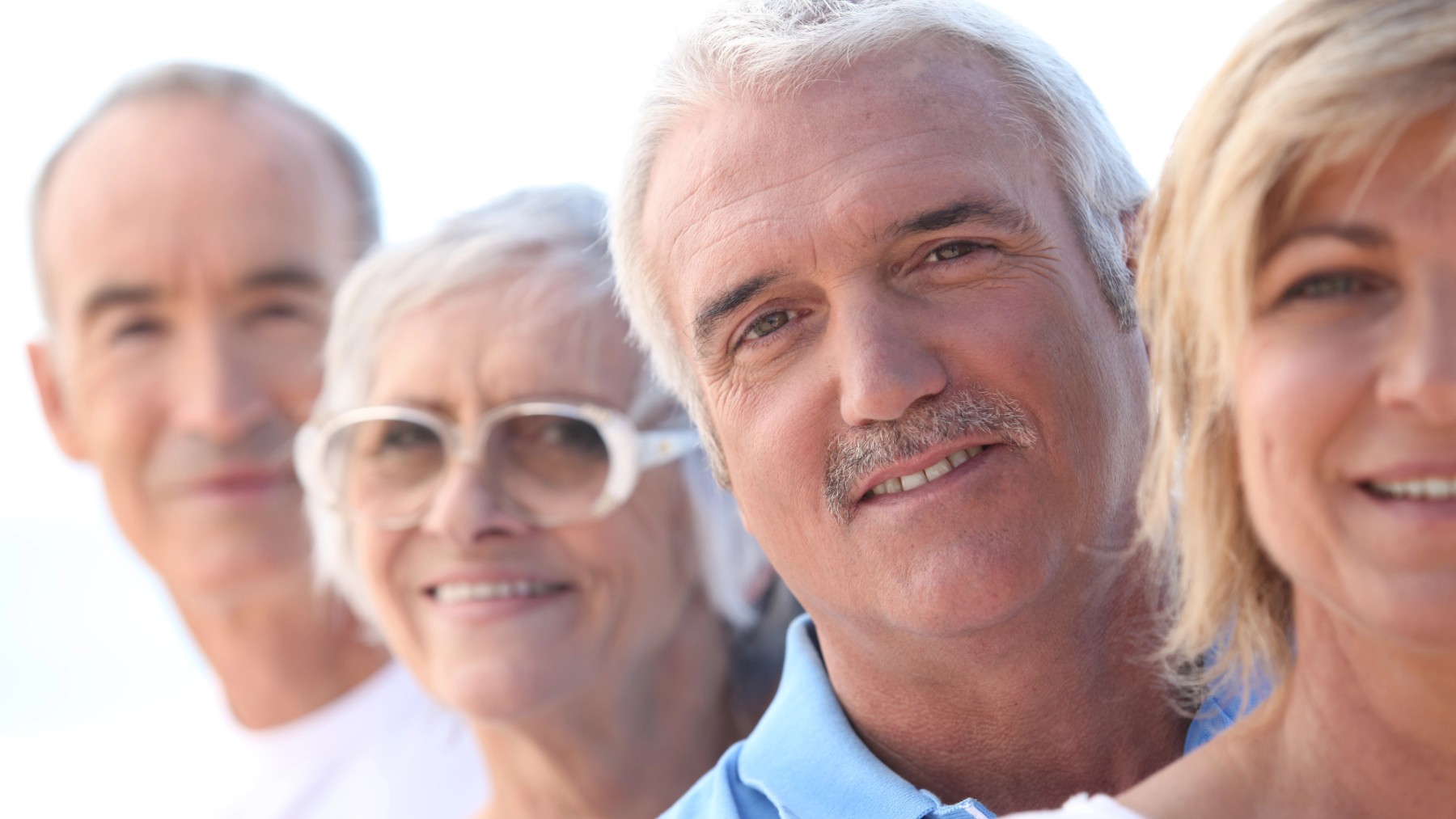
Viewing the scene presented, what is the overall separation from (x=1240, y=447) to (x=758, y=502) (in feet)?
2.98

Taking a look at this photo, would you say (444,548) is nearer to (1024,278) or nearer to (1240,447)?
(1024,278)

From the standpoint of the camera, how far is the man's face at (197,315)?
159 inches

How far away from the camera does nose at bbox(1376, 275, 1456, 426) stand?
4.32 ft

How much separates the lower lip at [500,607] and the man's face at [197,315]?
1.12 metres

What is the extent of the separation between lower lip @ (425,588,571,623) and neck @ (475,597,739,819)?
0.23 meters

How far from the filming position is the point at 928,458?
6.78 ft

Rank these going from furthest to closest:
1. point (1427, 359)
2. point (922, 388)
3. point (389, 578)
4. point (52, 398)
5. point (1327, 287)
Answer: point (52, 398) → point (389, 578) → point (922, 388) → point (1327, 287) → point (1427, 359)

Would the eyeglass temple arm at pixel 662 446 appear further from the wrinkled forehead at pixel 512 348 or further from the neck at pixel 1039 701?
the neck at pixel 1039 701

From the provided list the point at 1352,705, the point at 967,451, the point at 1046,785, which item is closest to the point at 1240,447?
the point at 1352,705

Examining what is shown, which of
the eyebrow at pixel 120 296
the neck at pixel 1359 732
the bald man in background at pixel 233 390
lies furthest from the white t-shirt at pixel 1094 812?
the eyebrow at pixel 120 296

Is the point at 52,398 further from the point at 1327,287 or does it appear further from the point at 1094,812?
the point at 1327,287

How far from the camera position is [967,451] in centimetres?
211

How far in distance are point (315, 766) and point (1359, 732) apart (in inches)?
130

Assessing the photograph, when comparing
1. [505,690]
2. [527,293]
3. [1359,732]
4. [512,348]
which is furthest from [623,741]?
[1359,732]
